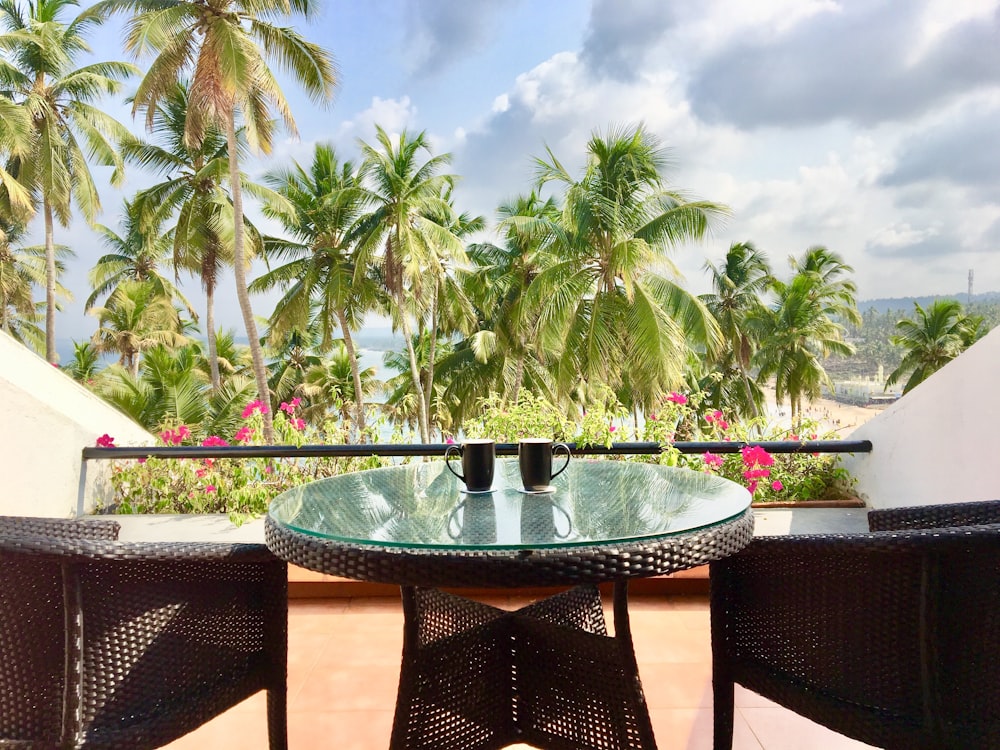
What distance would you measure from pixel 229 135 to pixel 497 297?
786cm

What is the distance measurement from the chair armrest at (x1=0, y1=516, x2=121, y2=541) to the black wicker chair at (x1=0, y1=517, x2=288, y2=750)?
262 mm

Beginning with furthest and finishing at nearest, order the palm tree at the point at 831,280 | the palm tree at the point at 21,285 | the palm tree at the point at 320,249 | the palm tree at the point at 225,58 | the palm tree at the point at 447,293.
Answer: the palm tree at the point at 831,280
the palm tree at the point at 21,285
the palm tree at the point at 447,293
the palm tree at the point at 320,249
the palm tree at the point at 225,58

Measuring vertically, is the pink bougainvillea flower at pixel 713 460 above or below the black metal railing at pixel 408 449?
below

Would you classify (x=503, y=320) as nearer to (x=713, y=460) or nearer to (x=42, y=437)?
(x=713, y=460)

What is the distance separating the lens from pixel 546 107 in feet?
124

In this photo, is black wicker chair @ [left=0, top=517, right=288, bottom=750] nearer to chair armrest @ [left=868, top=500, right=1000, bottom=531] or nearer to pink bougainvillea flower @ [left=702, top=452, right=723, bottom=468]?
chair armrest @ [left=868, top=500, right=1000, bottom=531]

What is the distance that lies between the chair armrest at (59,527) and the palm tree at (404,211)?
13.5 m

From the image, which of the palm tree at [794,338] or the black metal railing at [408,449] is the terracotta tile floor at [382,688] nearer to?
the black metal railing at [408,449]

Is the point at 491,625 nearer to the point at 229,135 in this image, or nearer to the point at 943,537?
A: the point at 943,537

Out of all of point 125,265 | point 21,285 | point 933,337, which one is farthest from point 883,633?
point 933,337

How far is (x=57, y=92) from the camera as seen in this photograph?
50.7 feet

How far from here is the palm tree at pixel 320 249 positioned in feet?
51.2

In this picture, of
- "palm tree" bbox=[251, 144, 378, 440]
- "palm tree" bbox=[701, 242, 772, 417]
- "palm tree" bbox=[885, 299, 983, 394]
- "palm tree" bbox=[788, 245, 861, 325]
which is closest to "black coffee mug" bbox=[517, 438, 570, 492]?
"palm tree" bbox=[251, 144, 378, 440]

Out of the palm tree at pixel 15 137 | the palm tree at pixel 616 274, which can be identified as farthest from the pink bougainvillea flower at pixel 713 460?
the palm tree at pixel 15 137
